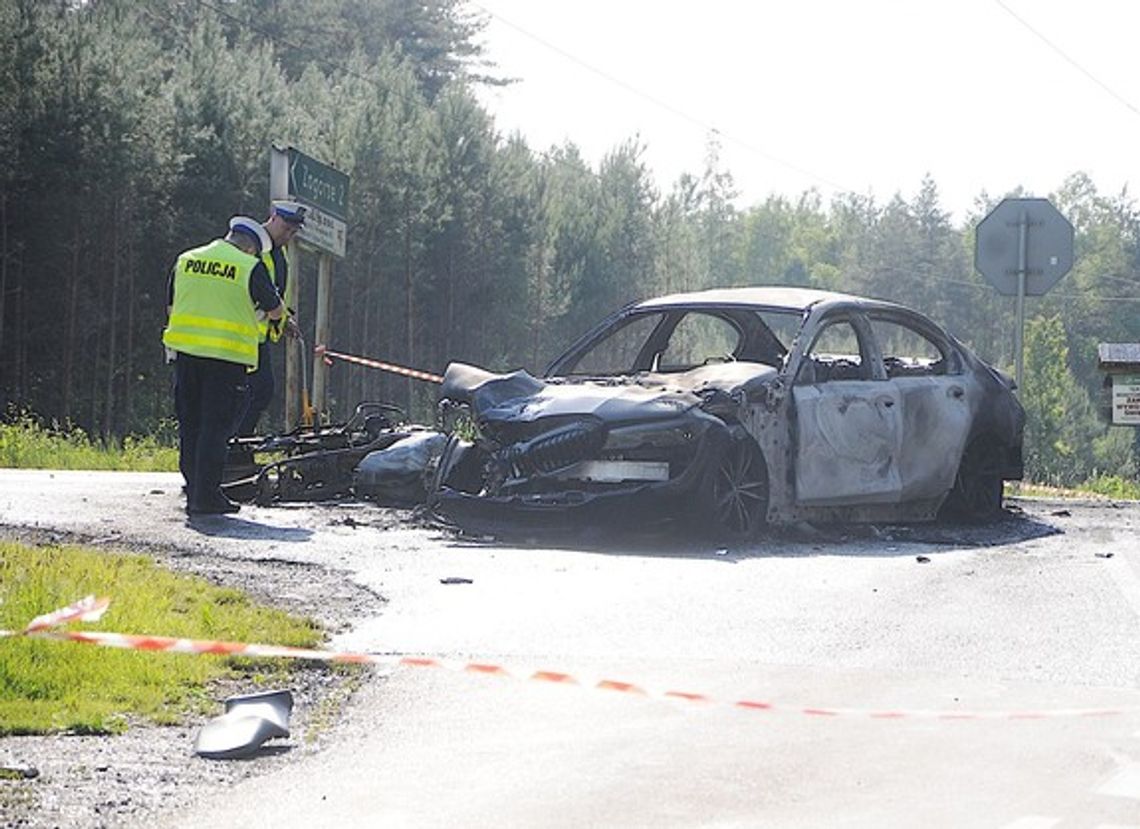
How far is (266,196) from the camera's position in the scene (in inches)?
1651

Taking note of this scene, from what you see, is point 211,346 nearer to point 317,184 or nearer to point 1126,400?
point 317,184

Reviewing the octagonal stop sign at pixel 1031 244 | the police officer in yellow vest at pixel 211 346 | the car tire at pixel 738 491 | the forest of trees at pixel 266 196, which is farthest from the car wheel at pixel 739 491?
the forest of trees at pixel 266 196

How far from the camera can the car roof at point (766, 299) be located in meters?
12.7

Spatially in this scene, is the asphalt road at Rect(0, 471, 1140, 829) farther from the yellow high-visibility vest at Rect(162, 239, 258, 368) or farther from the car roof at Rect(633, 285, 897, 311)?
the car roof at Rect(633, 285, 897, 311)

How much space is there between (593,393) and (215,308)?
2.53 m

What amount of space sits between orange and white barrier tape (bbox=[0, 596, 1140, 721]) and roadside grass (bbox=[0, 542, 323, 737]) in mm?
60

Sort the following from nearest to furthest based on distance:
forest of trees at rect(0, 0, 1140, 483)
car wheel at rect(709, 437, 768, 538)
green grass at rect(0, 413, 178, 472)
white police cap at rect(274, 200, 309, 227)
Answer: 1. car wheel at rect(709, 437, 768, 538)
2. white police cap at rect(274, 200, 309, 227)
3. green grass at rect(0, 413, 178, 472)
4. forest of trees at rect(0, 0, 1140, 483)

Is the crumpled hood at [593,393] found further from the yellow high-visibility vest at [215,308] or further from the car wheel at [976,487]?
the car wheel at [976,487]

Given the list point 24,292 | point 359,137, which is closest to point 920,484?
point 24,292

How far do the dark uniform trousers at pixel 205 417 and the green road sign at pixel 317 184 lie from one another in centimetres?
489

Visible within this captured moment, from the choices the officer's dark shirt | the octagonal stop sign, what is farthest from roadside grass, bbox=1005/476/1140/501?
the officer's dark shirt

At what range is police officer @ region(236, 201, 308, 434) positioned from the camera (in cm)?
1307

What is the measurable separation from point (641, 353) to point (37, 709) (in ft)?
26.8

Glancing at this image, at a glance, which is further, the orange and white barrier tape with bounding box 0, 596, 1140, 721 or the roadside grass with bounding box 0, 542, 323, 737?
the orange and white barrier tape with bounding box 0, 596, 1140, 721
